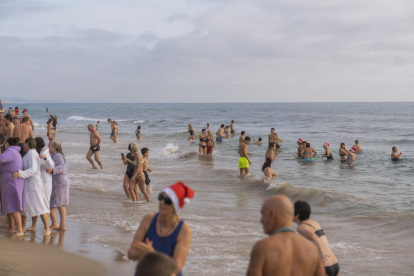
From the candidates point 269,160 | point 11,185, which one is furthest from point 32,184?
point 269,160

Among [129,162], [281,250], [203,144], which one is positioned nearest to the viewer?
[281,250]

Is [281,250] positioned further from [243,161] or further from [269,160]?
[243,161]

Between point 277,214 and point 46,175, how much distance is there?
5190 millimetres

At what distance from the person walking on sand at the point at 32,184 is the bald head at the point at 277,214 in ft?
15.6

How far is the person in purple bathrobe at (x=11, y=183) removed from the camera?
6994 millimetres

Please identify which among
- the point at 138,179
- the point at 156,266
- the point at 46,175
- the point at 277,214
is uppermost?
the point at 277,214

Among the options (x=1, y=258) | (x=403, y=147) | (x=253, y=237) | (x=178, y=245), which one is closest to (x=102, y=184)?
(x=253, y=237)

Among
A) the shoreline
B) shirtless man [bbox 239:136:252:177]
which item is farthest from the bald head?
shirtless man [bbox 239:136:252:177]

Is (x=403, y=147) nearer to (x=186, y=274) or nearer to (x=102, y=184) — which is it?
(x=102, y=184)

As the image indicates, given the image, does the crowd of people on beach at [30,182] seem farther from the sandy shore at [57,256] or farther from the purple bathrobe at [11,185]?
the sandy shore at [57,256]

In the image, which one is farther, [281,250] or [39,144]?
[39,144]

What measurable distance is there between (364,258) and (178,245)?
5157mm

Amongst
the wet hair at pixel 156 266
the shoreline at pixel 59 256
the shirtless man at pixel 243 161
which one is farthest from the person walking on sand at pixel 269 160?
the wet hair at pixel 156 266

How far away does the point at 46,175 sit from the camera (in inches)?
292
